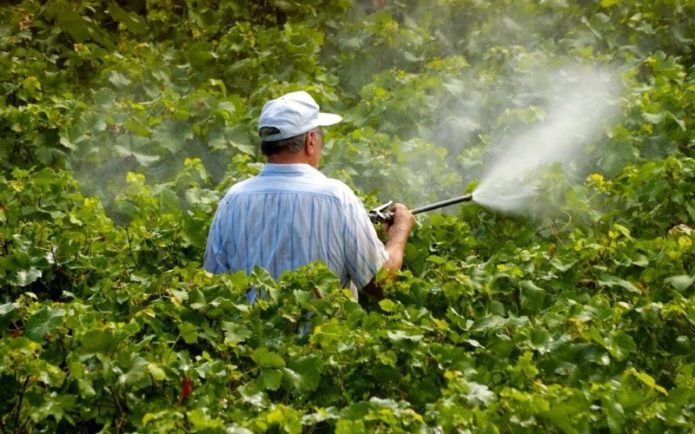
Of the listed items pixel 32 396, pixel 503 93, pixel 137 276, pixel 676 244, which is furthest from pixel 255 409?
pixel 503 93

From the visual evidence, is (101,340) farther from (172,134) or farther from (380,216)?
(172,134)

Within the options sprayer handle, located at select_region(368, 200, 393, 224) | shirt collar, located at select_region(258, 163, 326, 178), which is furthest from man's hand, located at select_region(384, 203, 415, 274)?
shirt collar, located at select_region(258, 163, 326, 178)

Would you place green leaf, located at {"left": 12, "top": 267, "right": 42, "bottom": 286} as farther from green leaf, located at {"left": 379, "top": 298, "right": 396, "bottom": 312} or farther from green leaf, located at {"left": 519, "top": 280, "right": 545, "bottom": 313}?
green leaf, located at {"left": 519, "top": 280, "right": 545, "bottom": 313}

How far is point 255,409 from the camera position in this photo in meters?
3.59

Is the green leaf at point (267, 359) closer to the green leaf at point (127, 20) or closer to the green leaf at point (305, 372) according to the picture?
the green leaf at point (305, 372)

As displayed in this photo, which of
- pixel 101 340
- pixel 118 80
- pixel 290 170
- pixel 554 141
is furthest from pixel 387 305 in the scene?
pixel 118 80

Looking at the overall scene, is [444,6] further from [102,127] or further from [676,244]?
[676,244]

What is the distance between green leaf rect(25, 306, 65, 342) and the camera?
386 cm

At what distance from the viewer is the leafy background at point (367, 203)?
367 cm

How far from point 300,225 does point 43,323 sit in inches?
40.9

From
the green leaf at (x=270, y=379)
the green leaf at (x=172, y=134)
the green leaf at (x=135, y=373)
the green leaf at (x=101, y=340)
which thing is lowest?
the green leaf at (x=270, y=379)

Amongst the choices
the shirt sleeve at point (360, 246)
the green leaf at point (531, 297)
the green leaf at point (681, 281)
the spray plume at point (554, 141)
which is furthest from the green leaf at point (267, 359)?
the spray plume at point (554, 141)

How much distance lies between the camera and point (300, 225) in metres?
4.48

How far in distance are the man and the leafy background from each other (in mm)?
240
